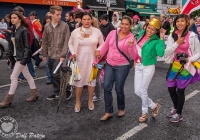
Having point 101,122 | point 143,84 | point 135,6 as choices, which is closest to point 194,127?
point 143,84

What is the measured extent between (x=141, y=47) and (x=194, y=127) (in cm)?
156

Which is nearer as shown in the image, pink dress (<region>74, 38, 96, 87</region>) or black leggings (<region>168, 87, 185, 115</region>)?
black leggings (<region>168, 87, 185, 115</region>)

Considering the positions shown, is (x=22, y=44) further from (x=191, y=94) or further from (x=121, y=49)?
(x=191, y=94)

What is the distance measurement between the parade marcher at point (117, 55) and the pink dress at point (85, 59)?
30 centimetres

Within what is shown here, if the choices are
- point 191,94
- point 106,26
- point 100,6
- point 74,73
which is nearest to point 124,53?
point 74,73

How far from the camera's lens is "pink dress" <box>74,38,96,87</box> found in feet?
14.4

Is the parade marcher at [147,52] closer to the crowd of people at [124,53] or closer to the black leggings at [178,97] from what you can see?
the crowd of people at [124,53]

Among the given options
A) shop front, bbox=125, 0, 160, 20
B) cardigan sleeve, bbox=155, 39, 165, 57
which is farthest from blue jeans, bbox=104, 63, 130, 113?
shop front, bbox=125, 0, 160, 20

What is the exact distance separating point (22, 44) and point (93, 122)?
2028 millimetres

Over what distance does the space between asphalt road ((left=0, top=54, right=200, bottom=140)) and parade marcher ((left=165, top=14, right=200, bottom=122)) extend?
1.76ft

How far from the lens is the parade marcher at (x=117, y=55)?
387 centimetres

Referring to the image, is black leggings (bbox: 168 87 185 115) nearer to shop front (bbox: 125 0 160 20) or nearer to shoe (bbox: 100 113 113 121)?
shoe (bbox: 100 113 113 121)

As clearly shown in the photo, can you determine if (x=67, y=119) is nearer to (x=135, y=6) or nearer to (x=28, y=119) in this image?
(x=28, y=119)

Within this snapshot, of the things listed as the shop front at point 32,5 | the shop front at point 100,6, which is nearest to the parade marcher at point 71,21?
the shop front at point 32,5
